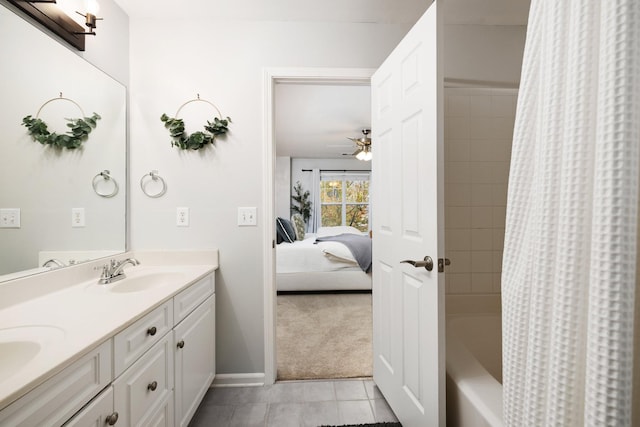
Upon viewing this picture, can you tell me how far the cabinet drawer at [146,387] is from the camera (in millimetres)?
984

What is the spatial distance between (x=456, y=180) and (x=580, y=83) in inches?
54.8

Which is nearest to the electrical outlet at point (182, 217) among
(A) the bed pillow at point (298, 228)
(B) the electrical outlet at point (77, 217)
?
(B) the electrical outlet at point (77, 217)

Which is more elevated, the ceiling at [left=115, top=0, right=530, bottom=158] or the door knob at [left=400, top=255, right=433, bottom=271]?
the ceiling at [left=115, top=0, right=530, bottom=158]

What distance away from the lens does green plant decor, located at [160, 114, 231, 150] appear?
6.22ft

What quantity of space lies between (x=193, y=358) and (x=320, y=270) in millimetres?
2413

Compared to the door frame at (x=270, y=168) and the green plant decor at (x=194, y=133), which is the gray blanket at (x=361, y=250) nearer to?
the door frame at (x=270, y=168)

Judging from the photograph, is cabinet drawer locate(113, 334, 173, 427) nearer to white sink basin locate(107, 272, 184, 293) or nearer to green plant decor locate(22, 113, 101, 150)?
white sink basin locate(107, 272, 184, 293)

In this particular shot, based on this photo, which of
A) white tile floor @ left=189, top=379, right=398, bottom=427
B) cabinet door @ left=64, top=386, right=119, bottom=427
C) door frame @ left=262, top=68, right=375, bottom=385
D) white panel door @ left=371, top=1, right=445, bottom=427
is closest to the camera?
cabinet door @ left=64, top=386, right=119, bottom=427

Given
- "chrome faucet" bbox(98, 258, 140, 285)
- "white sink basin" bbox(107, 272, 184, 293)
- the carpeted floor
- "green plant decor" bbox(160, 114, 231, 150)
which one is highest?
"green plant decor" bbox(160, 114, 231, 150)

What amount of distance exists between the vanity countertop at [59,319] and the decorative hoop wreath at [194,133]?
32.3 inches

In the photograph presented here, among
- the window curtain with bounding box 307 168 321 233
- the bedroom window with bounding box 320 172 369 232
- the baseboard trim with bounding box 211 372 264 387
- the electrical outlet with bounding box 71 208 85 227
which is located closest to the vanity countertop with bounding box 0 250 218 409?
the electrical outlet with bounding box 71 208 85 227

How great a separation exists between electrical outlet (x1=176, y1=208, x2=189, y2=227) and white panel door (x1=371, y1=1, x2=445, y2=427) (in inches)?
48.1

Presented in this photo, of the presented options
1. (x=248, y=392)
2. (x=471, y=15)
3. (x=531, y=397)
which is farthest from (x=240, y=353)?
(x=471, y=15)

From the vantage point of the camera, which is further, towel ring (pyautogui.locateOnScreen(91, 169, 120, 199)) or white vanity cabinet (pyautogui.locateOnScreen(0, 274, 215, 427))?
towel ring (pyautogui.locateOnScreen(91, 169, 120, 199))
